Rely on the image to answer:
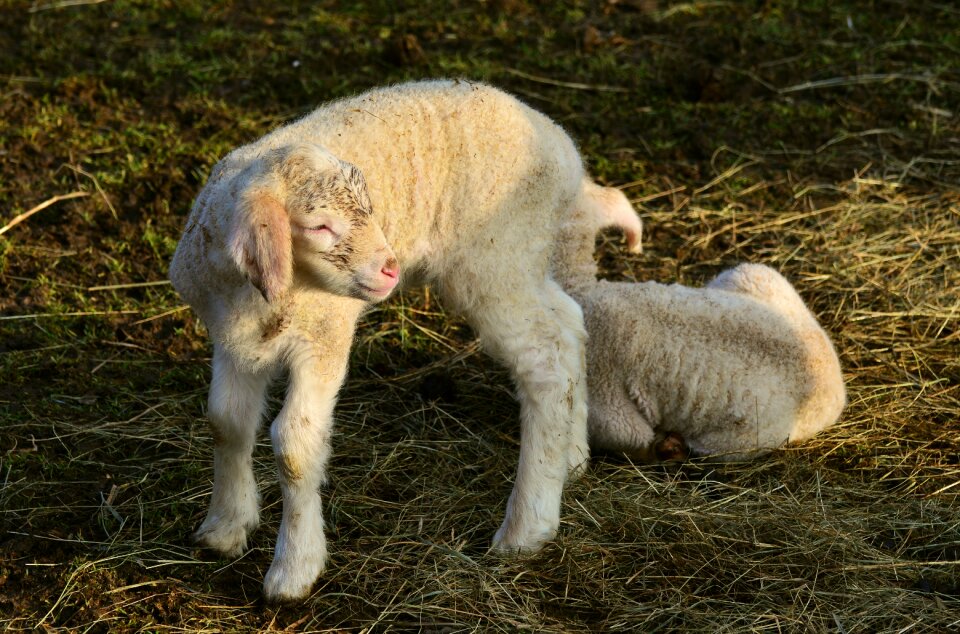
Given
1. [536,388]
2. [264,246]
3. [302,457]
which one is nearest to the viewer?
[264,246]

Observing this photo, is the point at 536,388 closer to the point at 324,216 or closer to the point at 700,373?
the point at 700,373

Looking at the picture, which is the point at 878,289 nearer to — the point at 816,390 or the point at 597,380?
the point at 816,390

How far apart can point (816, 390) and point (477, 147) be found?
2.01 meters

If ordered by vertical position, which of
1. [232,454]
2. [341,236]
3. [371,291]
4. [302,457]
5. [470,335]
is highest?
[341,236]

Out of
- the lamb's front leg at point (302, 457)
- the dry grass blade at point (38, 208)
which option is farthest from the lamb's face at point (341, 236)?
the dry grass blade at point (38, 208)

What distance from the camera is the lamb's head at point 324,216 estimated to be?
3771 mm

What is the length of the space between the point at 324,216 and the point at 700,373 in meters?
2.17

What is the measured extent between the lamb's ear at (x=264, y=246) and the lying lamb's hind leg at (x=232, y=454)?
825 millimetres

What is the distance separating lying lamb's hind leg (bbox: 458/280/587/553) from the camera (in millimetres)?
4566

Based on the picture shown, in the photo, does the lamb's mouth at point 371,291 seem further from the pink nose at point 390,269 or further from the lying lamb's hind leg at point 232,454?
the lying lamb's hind leg at point 232,454

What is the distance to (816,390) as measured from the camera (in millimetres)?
5203

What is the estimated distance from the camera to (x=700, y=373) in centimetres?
518

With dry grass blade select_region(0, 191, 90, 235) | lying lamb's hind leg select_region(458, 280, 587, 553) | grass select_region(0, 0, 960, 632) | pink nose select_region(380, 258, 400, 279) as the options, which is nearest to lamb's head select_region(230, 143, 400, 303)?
pink nose select_region(380, 258, 400, 279)

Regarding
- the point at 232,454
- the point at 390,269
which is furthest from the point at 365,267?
the point at 232,454
